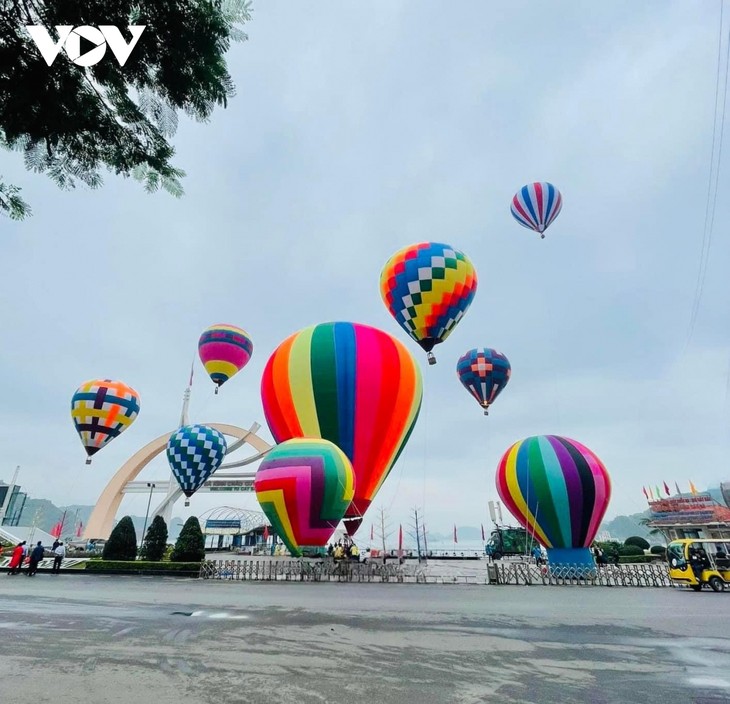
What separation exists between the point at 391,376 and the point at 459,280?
5830 millimetres

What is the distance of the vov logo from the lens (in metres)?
2.96

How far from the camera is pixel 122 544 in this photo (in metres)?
24.2

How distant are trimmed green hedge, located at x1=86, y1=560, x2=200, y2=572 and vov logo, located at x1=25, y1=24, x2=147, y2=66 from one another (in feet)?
71.1

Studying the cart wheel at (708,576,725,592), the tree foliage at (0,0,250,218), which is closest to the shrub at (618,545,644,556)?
the cart wheel at (708,576,725,592)

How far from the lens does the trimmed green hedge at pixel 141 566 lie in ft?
67.8

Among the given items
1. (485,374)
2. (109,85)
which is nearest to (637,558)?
(485,374)

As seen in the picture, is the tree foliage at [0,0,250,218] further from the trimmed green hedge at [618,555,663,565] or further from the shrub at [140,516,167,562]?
the trimmed green hedge at [618,555,663,565]

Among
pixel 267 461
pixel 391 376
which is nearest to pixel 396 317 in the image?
pixel 391 376

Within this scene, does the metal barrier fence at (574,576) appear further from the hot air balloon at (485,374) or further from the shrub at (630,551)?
the shrub at (630,551)

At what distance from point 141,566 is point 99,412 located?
12564mm

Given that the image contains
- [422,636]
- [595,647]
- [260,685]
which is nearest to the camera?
[260,685]

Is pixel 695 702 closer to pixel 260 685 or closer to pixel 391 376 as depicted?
pixel 260 685

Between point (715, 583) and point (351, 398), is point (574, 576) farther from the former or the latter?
point (351, 398)

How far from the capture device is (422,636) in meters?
7.02
